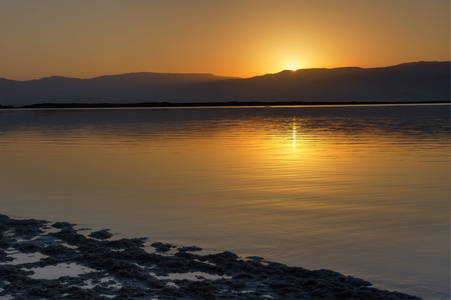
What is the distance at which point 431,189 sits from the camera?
1430 centimetres

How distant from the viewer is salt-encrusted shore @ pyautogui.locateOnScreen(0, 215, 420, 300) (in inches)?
265

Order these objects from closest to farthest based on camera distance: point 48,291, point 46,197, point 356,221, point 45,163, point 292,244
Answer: point 48,291
point 292,244
point 356,221
point 46,197
point 45,163

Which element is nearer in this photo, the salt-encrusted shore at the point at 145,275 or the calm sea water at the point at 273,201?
the salt-encrusted shore at the point at 145,275

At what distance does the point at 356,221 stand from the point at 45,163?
538 inches

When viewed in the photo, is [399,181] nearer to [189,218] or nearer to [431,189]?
[431,189]

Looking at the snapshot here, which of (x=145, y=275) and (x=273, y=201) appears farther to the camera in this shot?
(x=273, y=201)

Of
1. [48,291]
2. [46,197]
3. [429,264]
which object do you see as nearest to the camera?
[48,291]

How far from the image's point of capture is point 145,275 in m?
7.35

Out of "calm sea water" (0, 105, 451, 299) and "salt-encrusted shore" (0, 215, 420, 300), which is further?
"calm sea water" (0, 105, 451, 299)

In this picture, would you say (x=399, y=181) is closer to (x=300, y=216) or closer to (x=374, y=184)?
(x=374, y=184)

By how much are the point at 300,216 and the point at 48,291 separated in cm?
581

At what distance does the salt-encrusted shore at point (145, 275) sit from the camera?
6723 millimetres

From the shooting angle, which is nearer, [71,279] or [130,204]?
[71,279]

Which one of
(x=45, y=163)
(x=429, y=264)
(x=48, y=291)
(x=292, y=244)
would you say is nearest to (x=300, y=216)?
(x=292, y=244)
